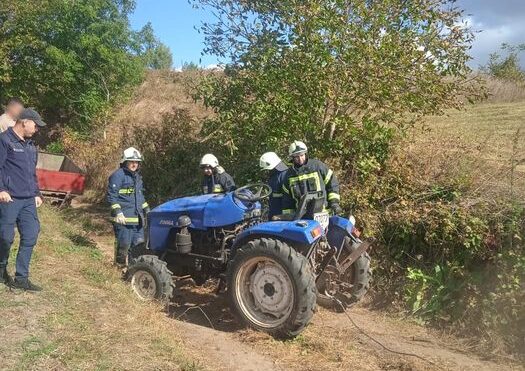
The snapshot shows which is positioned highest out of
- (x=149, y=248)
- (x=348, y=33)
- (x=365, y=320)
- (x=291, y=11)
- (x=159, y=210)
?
(x=291, y=11)

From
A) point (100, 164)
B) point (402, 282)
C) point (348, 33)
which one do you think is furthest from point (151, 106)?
point (402, 282)

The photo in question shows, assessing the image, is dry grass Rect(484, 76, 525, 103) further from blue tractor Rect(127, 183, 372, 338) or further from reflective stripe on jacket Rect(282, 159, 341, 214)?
blue tractor Rect(127, 183, 372, 338)

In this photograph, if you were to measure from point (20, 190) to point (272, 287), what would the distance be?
107 inches

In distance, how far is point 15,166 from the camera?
534 cm

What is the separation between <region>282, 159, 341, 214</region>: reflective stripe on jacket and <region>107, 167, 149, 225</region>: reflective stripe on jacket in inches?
96.7

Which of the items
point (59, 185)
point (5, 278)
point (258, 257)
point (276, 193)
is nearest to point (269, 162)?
point (276, 193)

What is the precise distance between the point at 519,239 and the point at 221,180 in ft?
13.8

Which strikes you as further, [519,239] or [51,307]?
[519,239]

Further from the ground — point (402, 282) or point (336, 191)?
point (336, 191)

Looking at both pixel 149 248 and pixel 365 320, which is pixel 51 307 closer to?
pixel 149 248

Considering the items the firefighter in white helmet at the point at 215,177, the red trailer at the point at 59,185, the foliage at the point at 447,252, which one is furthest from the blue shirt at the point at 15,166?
the red trailer at the point at 59,185

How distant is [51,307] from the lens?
5.02m

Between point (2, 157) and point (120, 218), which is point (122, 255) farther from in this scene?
point (2, 157)

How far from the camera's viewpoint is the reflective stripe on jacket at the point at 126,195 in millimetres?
7496
